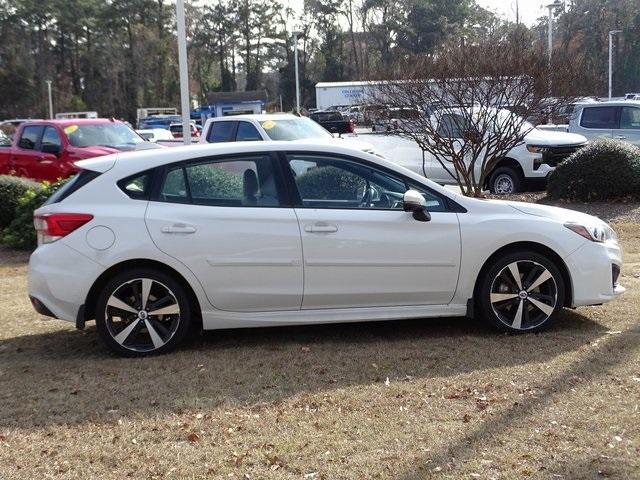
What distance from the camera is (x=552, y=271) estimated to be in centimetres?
587

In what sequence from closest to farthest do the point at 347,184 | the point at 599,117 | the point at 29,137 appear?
the point at 347,184
the point at 29,137
the point at 599,117

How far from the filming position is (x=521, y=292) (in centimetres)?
587

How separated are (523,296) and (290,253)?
1743 millimetres

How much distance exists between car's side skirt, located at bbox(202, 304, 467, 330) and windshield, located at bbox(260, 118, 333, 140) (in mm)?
8301

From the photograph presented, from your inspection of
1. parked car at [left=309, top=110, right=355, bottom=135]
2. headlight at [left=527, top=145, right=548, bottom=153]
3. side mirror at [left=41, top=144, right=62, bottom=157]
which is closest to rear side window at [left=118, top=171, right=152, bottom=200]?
side mirror at [left=41, top=144, right=62, bottom=157]

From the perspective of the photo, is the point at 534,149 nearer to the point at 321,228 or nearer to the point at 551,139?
the point at 551,139

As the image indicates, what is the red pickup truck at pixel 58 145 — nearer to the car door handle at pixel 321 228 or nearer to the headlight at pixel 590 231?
the car door handle at pixel 321 228

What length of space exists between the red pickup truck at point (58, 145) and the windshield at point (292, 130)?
2.27m

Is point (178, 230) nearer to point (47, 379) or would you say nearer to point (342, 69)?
point (47, 379)

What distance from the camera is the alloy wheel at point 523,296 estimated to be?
585 centimetres

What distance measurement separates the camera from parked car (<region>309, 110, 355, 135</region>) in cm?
3569

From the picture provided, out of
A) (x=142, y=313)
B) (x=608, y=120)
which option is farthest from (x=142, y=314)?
(x=608, y=120)

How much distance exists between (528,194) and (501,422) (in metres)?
11.2

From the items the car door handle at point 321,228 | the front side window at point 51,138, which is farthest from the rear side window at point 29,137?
the car door handle at point 321,228
